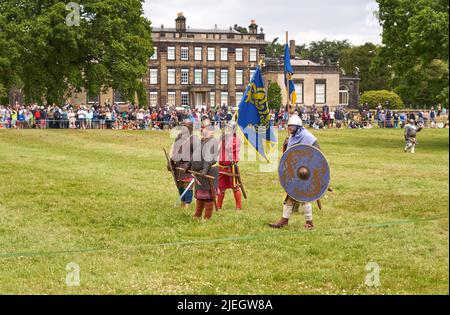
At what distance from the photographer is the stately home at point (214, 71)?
86.8 m

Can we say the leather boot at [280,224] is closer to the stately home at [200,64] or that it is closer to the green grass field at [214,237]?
the green grass field at [214,237]

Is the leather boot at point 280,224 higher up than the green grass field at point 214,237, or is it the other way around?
the leather boot at point 280,224

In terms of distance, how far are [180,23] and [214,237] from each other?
264 feet

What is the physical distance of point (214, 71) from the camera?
91.4m

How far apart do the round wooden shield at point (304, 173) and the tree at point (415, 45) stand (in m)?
21.4

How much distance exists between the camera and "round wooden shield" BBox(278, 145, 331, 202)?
1152 cm

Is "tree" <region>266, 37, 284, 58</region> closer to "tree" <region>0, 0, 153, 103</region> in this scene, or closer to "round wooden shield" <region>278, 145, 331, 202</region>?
"tree" <region>0, 0, 153, 103</region>

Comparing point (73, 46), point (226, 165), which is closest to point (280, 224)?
point (226, 165)

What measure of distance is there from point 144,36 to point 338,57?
2574 inches

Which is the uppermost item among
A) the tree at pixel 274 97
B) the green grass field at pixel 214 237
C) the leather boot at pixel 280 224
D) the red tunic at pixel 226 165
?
the tree at pixel 274 97

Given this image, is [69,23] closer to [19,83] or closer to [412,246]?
[19,83]

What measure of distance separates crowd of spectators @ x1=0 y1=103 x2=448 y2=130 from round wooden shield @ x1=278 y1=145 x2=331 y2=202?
25.9 metres

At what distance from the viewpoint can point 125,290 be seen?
29.1 ft

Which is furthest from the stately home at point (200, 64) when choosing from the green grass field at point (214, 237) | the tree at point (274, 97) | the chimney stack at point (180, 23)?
the green grass field at point (214, 237)
